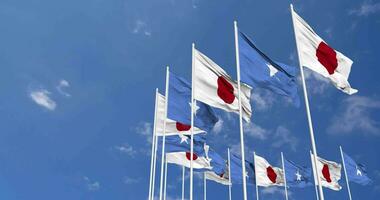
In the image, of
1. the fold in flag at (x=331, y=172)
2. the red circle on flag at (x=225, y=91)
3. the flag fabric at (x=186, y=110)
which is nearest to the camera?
the red circle on flag at (x=225, y=91)

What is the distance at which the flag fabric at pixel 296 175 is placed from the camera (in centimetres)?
3628

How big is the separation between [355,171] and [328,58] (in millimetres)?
25800

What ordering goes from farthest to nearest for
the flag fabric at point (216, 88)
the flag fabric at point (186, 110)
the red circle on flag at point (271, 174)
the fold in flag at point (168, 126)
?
the red circle on flag at point (271, 174) → the fold in flag at point (168, 126) → the flag fabric at point (186, 110) → the flag fabric at point (216, 88)

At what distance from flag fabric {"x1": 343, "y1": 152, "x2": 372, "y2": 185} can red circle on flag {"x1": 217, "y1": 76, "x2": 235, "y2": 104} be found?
23.9 meters

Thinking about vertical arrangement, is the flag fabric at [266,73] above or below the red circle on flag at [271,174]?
below

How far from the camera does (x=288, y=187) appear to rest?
122ft

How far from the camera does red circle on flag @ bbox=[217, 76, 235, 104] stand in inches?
688

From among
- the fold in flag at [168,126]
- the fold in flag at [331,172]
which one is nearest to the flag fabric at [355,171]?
the fold in flag at [331,172]

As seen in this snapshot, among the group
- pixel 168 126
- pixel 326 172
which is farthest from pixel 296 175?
pixel 168 126

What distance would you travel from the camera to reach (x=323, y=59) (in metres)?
16.0

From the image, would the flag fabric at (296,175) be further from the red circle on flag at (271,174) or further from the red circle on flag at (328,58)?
the red circle on flag at (328,58)

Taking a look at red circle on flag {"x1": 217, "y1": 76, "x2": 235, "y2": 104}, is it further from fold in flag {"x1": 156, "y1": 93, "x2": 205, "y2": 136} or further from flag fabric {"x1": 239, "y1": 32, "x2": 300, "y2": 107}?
fold in flag {"x1": 156, "y1": 93, "x2": 205, "y2": 136}

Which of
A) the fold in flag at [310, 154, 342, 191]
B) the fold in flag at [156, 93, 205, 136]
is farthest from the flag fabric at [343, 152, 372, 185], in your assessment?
the fold in flag at [156, 93, 205, 136]

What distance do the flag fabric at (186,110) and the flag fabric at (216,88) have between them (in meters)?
2.27
